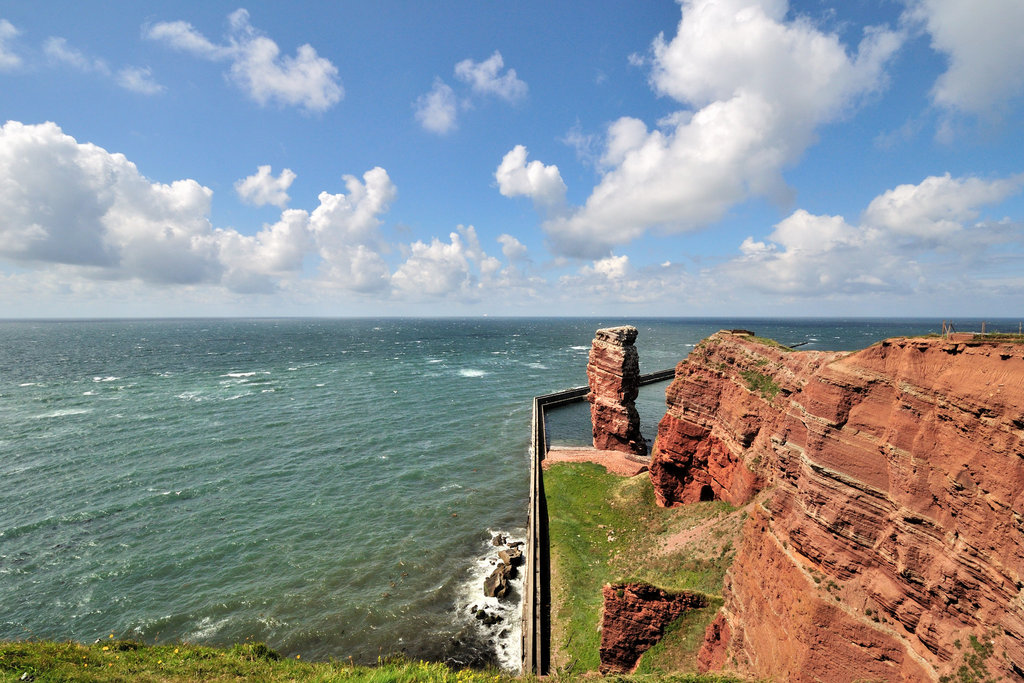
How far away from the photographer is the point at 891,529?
1260 centimetres

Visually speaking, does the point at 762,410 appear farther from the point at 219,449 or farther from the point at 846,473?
the point at 219,449

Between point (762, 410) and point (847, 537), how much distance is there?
A: 1111 centimetres

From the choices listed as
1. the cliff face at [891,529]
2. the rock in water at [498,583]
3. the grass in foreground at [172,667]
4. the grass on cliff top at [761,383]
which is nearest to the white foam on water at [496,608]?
the rock in water at [498,583]

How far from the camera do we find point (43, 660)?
44.9 feet

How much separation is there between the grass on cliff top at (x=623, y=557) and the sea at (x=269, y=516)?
4.50 m

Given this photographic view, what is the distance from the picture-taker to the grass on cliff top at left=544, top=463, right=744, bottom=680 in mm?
18344

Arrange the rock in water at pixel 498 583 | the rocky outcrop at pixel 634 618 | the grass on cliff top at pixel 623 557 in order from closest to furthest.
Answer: the grass on cliff top at pixel 623 557 < the rocky outcrop at pixel 634 618 < the rock in water at pixel 498 583

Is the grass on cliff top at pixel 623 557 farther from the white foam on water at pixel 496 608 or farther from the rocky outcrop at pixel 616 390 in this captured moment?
the rocky outcrop at pixel 616 390

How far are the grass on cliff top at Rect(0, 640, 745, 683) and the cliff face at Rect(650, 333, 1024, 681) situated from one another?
4.15 m

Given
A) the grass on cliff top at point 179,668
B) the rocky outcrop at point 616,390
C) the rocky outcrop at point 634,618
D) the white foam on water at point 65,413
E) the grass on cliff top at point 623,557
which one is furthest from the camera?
the white foam on water at point 65,413

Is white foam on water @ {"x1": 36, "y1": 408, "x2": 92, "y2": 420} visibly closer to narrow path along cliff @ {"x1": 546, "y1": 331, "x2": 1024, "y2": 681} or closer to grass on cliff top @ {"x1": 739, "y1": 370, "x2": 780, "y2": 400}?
narrow path along cliff @ {"x1": 546, "y1": 331, "x2": 1024, "y2": 681}

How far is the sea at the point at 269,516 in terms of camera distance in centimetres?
2472

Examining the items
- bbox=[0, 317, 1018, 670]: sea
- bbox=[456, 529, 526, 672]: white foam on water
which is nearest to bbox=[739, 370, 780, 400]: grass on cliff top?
bbox=[0, 317, 1018, 670]: sea

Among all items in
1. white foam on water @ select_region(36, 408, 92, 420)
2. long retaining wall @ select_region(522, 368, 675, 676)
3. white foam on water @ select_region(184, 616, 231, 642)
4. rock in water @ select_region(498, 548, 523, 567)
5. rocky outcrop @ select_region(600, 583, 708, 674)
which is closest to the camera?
rocky outcrop @ select_region(600, 583, 708, 674)
